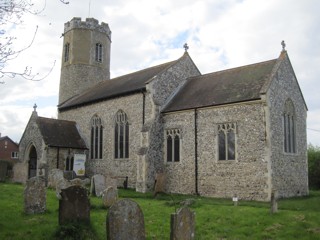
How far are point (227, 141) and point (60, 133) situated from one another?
13.7m

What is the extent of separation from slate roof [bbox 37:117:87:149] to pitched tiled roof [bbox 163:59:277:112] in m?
8.47

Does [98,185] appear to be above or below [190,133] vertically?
below

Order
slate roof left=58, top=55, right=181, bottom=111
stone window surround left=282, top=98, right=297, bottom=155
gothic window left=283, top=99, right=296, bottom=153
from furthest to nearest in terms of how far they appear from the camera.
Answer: slate roof left=58, top=55, right=181, bottom=111, gothic window left=283, top=99, right=296, bottom=153, stone window surround left=282, top=98, right=297, bottom=155

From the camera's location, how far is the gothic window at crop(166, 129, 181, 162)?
858 inches

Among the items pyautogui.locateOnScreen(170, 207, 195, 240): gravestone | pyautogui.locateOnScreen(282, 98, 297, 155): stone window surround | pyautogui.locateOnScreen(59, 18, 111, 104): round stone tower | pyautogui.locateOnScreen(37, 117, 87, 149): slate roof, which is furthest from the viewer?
pyautogui.locateOnScreen(59, 18, 111, 104): round stone tower

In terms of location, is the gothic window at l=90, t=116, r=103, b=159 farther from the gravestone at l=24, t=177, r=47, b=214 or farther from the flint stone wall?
the gravestone at l=24, t=177, r=47, b=214

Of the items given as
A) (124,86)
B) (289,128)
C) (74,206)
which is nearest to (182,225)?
(74,206)

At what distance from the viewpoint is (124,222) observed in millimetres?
8039

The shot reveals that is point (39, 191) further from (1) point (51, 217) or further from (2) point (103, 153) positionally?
(2) point (103, 153)

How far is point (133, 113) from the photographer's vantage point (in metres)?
23.8

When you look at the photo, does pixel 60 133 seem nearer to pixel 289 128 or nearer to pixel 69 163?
pixel 69 163

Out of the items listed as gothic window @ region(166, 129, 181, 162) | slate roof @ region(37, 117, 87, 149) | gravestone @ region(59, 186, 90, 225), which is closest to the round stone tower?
slate roof @ region(37, 117, 87, 149)

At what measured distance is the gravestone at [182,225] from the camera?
804cm

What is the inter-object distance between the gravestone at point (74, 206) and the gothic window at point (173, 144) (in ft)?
41.1
